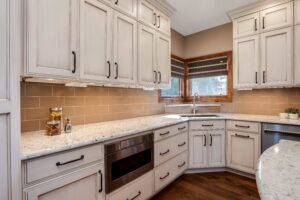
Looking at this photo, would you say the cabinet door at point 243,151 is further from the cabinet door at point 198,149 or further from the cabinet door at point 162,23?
the cabinet door at point 162,23

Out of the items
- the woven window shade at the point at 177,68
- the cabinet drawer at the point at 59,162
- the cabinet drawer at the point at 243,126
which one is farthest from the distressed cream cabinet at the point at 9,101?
the woven window shade at the point at 177,68

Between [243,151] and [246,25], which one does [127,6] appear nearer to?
[246,25]

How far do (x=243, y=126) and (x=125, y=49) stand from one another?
200cm

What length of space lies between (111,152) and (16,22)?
1079 millimetres

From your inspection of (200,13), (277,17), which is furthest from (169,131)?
(277,17)

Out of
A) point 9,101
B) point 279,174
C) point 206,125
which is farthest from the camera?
point 206,125

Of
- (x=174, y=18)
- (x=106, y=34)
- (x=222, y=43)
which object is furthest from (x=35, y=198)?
(x=222, y=43)

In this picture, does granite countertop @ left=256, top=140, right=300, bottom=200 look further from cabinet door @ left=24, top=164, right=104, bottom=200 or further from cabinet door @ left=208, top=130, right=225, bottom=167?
cabinet door @ left=208, top=130, right=225, bottom=167

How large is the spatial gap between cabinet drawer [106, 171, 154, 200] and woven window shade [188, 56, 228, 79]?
2463 mm

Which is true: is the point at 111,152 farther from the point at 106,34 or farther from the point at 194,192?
the point at 194,192

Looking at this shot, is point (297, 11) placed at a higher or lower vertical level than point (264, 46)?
higher

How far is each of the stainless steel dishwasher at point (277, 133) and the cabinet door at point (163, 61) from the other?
1523mm

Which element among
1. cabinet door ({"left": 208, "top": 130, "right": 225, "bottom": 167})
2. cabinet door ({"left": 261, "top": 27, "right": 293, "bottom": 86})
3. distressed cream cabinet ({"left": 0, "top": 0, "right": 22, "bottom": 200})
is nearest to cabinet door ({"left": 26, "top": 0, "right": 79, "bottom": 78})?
distressed cream cabinet ({"left": 0, "top": 0, "right": 22, "bottom": 200})

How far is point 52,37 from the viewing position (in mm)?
1282
